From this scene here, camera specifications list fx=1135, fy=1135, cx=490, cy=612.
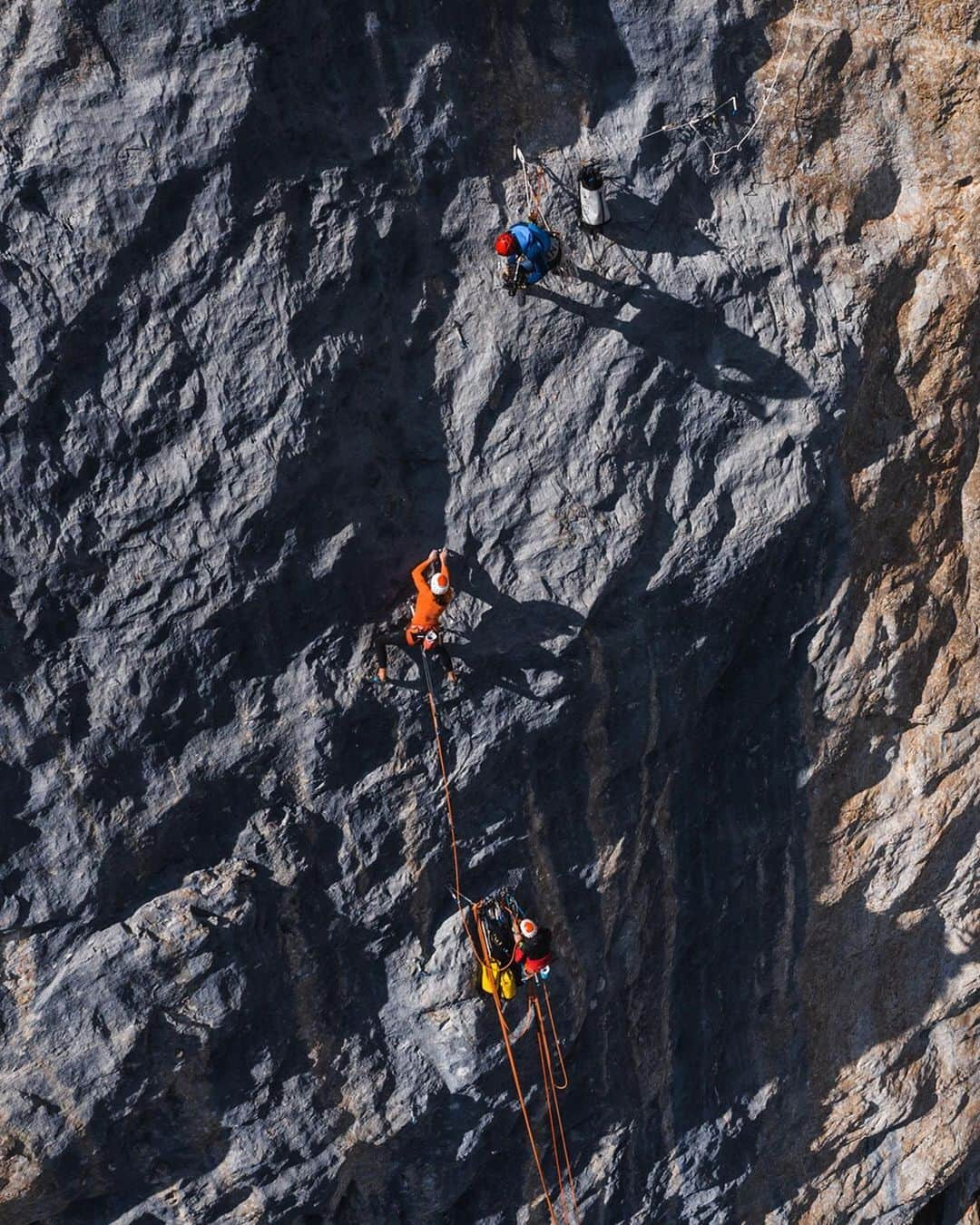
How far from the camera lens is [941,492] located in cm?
884

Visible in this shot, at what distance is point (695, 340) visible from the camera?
7746mm

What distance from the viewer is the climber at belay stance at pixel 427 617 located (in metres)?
7.10

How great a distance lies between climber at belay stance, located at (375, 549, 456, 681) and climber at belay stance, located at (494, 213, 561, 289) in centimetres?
181

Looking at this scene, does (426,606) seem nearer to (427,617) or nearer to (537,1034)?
(427,617)

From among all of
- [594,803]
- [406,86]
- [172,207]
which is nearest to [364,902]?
[594,803]

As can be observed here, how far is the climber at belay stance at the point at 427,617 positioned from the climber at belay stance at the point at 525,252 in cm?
181

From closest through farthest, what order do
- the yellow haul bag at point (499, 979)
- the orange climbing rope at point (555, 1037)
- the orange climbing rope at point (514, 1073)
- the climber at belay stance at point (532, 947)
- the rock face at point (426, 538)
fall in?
the rock face at point (426, 538), the climber at belay stance at point (532, 947), the yellow haul bag at point (499, 979), the orange climbing rope at point (514, 1073), the orange climbing rope at point (555, 1037)

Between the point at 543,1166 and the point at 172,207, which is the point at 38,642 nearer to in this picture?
the point at 172,207

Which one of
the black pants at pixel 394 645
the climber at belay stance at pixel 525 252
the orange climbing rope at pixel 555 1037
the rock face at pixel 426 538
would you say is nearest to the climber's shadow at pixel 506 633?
the rock face at pixel 426 538

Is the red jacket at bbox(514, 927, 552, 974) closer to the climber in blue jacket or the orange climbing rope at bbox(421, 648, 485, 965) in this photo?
the orange climbing rope at bbox(421, 648, 485, 965)

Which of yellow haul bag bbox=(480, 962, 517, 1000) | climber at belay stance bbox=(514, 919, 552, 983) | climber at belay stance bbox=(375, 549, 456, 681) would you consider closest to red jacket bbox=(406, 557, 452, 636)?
climber at belay stance bbox=(375, 549, 456, 681)

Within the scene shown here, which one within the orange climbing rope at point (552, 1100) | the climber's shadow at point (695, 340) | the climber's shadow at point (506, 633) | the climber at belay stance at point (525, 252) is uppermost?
the climber at belay stance at point (525, 252)

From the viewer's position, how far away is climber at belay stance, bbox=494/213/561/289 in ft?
22.8

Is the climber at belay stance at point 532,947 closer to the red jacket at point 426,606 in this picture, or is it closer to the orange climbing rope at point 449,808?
the orange climbing rope at point 449,808
